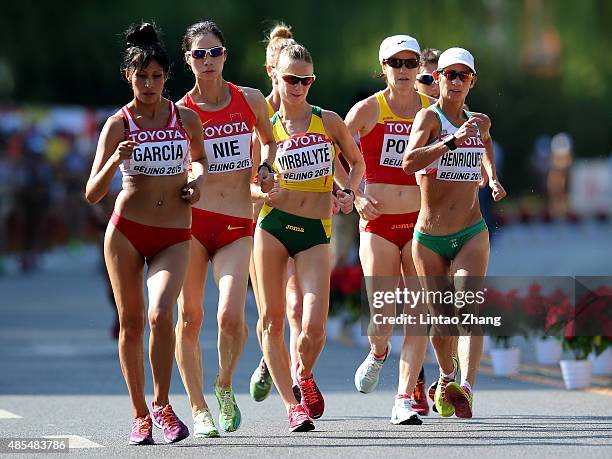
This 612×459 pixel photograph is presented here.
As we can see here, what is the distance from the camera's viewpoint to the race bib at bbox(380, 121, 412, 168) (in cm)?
1148

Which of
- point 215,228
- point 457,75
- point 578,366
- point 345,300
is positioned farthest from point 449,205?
point 345,300

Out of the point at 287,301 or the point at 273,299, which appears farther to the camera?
the point at 287,301

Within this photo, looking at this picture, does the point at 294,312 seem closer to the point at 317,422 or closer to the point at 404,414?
the point at 317,422

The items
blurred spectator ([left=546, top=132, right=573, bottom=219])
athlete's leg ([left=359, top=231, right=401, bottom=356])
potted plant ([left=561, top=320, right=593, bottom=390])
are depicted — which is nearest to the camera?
athlete's leg ([left=359, top=231, right=401, bottom=356])

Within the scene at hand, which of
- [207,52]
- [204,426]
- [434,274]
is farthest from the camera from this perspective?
[434,274]

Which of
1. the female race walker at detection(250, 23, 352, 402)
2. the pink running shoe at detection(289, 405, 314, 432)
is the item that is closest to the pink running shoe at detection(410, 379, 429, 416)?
the female race walker at detection(250, 23, 352, 402)

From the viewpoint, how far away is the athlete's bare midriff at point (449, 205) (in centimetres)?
1105

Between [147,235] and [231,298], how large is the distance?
2.26ft

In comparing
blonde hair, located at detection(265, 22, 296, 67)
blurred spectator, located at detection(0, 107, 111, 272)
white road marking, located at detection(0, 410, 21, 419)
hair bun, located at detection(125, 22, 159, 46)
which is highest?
blurred spectator, located at detection(0, 107, 111, 272)

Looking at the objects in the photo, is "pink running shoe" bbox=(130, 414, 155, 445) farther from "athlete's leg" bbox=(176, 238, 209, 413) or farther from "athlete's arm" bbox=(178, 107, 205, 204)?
"athlete's arm" bbox=(178, 107, 205, 204)

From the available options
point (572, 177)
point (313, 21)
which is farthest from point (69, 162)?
point (572, 177)

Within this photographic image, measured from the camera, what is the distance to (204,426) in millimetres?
10344

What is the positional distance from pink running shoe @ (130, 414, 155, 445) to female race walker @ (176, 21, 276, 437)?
45 centimetres

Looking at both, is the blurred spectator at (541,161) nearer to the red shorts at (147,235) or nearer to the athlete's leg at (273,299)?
the athlete's leg at (273,299)
